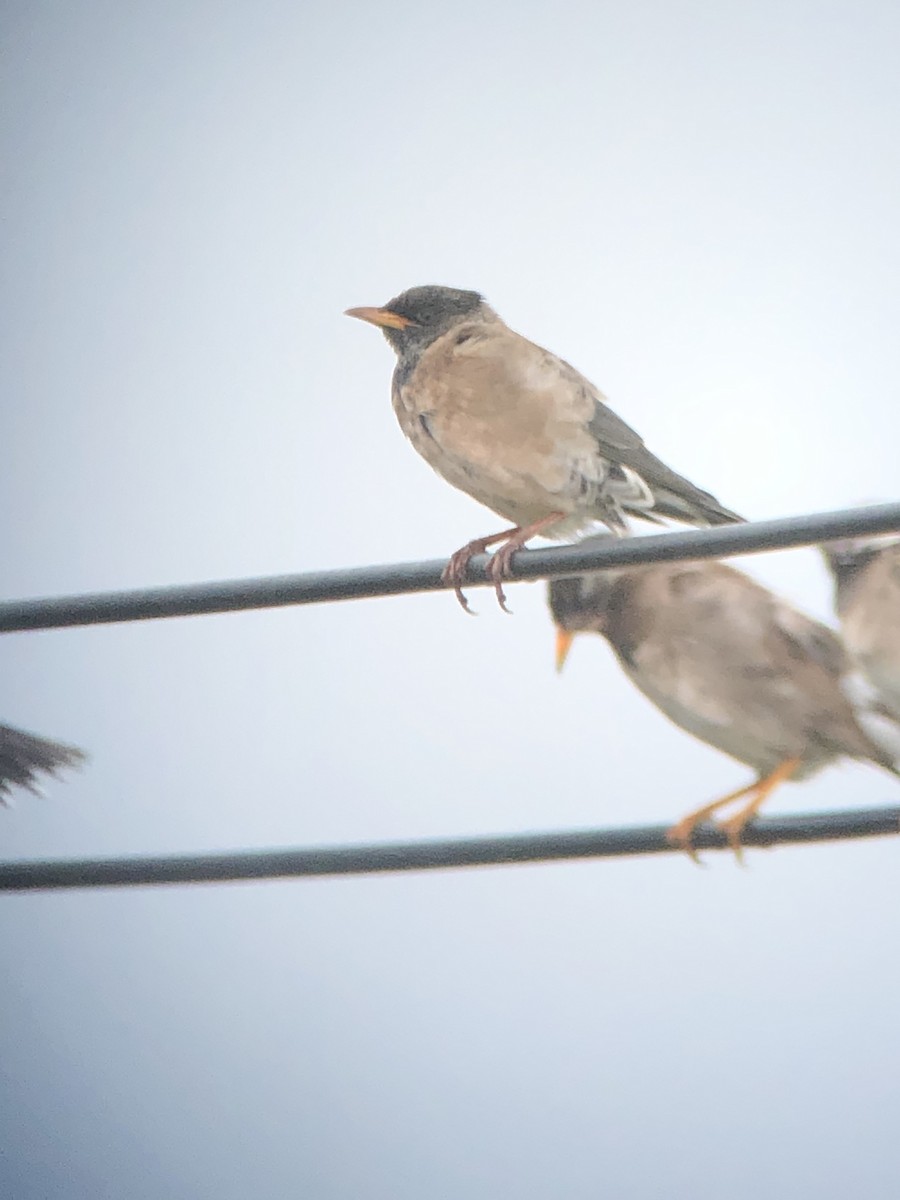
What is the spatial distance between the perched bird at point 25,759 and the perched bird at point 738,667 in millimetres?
1134

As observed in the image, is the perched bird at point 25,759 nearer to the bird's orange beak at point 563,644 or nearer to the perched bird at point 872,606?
the bird's orange beak at point 563,644

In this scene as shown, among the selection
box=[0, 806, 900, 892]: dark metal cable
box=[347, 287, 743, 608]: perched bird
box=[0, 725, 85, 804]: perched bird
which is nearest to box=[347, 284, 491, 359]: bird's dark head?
box=[347, 287, 743, 608]: perched bird

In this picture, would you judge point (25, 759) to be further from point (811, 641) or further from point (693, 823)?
point (811, 641)

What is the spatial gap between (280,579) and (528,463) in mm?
1171

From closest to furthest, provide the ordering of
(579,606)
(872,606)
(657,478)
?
(872,606)
(657,478)
(579,606)

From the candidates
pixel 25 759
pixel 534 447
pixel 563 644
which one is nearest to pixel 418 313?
pixel 534 447

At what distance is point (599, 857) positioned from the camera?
1.69 meters

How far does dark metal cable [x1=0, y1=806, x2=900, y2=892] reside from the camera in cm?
168

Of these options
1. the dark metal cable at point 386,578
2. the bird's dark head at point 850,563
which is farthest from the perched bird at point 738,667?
the dark metal cable at point 386,578

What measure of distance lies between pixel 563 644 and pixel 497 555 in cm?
107

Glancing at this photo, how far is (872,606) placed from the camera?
8.63ft

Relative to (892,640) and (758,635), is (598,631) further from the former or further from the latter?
(892,640)

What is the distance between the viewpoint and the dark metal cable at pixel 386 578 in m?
Answer: 1.53

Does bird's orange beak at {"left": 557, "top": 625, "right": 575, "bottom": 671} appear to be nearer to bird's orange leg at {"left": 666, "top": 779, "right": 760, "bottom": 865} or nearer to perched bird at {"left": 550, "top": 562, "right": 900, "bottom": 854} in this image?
perched bird at {"left": 550, "top": 562, "right": 900, "bottom": 854}
